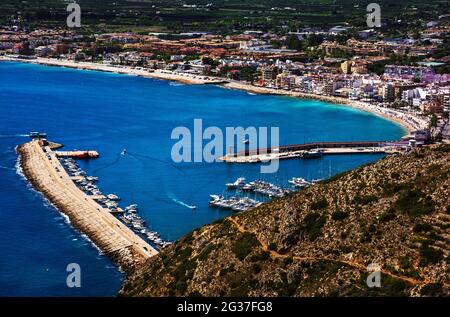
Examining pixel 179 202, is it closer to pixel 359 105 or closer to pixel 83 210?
pixel 83 210

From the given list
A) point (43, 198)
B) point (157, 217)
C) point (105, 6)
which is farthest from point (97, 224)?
point (105, 6)

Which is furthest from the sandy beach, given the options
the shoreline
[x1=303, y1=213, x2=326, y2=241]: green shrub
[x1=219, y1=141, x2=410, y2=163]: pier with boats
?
[x1=303, y1=213, x2=326, y2=241]: green shrub

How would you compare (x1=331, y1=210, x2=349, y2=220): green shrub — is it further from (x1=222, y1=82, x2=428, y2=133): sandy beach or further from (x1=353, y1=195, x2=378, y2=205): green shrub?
(x1=222, y1=82, x2=428, y2=133): sandy beach

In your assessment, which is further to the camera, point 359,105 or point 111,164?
point 359,105

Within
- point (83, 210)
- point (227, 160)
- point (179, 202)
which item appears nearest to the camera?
point (83, 210)

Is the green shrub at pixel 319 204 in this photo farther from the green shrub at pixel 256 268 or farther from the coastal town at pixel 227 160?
the green shrub at pixel 256 268

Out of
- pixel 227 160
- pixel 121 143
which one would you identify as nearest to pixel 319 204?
pixel 227 160
